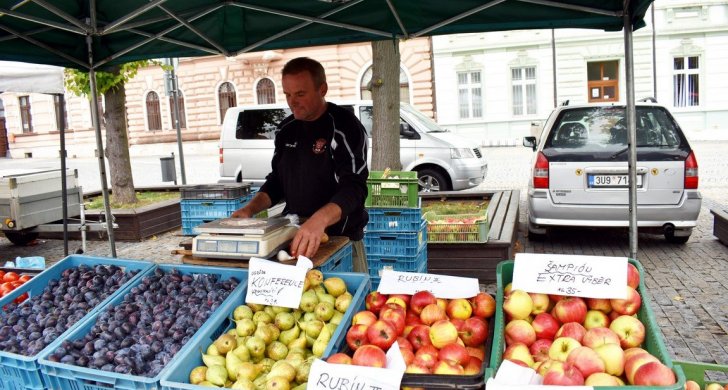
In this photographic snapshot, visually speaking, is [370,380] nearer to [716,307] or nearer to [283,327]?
[283,327]

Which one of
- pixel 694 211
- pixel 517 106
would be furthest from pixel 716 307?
pixel 517 106

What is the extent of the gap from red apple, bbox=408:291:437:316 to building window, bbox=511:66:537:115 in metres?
26.4

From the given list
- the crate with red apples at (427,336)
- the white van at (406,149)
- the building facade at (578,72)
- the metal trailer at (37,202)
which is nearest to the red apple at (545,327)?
the crate with red apples at (427,336)

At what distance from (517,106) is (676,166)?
2158cm

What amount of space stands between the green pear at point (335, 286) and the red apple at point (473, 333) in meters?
0.62

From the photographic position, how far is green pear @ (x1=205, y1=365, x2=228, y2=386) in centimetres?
221

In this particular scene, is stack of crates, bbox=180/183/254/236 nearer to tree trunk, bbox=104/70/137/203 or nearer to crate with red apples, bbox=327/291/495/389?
tree trunk, bbox=104/70/137/203

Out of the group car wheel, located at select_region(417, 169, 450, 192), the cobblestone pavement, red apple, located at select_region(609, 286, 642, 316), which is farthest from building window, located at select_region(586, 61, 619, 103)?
red apple, located at select_region(609, 286, 642, 316)

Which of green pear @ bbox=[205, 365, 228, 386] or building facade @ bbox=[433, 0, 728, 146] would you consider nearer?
green pear @ bbox=[205, 365, 228, 386]

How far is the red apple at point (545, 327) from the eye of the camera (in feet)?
7.54

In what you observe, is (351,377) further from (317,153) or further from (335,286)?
(317,153)

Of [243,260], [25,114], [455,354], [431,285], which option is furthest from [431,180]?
[25,114]

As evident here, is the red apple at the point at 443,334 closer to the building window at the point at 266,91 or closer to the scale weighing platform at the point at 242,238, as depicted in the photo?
the scale weighing platform at the point at 242,238

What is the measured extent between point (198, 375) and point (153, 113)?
35.0 m
